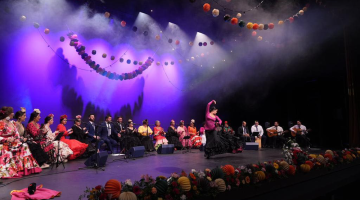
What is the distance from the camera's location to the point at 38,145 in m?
6.00

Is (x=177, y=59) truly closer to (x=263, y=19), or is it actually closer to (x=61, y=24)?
(x=263, y=19)

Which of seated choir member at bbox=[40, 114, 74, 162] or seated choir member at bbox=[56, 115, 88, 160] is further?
seated choir member at bbox=[56, 115, 88, 160]

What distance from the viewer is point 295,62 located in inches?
468

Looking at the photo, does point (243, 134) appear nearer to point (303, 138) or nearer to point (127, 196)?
point (303, 138)

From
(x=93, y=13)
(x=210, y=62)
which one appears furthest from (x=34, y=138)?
(x=210, y=62)

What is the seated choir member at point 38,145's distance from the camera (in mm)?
5848

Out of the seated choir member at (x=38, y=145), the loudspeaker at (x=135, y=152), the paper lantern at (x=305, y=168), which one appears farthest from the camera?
the loudspeaker at (x=135, y=152)

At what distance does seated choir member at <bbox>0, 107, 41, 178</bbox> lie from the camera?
498 cm

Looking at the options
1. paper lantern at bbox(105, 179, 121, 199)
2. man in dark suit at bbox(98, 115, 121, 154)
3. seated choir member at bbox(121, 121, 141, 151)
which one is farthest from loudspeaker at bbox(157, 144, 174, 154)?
paper lantern at bbox(105, 179, 121, 199)

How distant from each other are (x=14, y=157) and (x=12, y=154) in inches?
3.0

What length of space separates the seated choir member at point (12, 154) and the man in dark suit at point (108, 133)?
10.3 ft

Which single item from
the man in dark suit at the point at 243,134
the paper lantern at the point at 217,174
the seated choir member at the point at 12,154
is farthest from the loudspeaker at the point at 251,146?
the seated choir member at the point at 12,154

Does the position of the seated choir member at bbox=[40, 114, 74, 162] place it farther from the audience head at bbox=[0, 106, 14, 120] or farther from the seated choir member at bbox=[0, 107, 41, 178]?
the audience head at bbox=[0, 106, 14, 120]

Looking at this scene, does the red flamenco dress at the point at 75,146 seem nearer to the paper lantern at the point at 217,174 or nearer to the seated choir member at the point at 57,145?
the seated choir member at the point at 57,145
